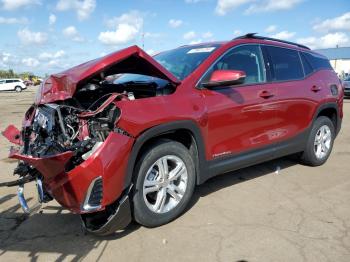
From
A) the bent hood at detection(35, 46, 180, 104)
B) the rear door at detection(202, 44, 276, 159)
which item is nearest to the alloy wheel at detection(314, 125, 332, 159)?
the rear door at detection(202, 44, 276, 159)

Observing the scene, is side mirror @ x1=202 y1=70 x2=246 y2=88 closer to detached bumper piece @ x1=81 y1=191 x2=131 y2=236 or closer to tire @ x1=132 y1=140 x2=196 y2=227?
tire @ x1=132 y1=140 x2=196 y2=227

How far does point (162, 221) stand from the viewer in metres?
3.78

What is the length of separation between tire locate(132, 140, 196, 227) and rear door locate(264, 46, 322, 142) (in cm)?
163

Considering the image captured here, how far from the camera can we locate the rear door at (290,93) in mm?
4910

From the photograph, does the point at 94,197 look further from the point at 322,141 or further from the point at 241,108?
the point at 322,141

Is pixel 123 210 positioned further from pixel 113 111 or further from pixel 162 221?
pixel 113 111

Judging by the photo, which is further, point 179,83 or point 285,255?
point 179,83

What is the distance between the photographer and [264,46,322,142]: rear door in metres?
4.91

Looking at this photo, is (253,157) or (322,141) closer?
(253,157)

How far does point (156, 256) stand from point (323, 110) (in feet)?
12.7

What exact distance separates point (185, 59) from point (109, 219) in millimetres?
2132

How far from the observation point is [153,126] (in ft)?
11.5

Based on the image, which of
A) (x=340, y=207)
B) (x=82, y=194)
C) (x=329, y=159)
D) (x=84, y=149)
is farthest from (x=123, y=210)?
(x=329, y=159)

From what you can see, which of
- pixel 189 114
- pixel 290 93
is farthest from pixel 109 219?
pixel 290 93
